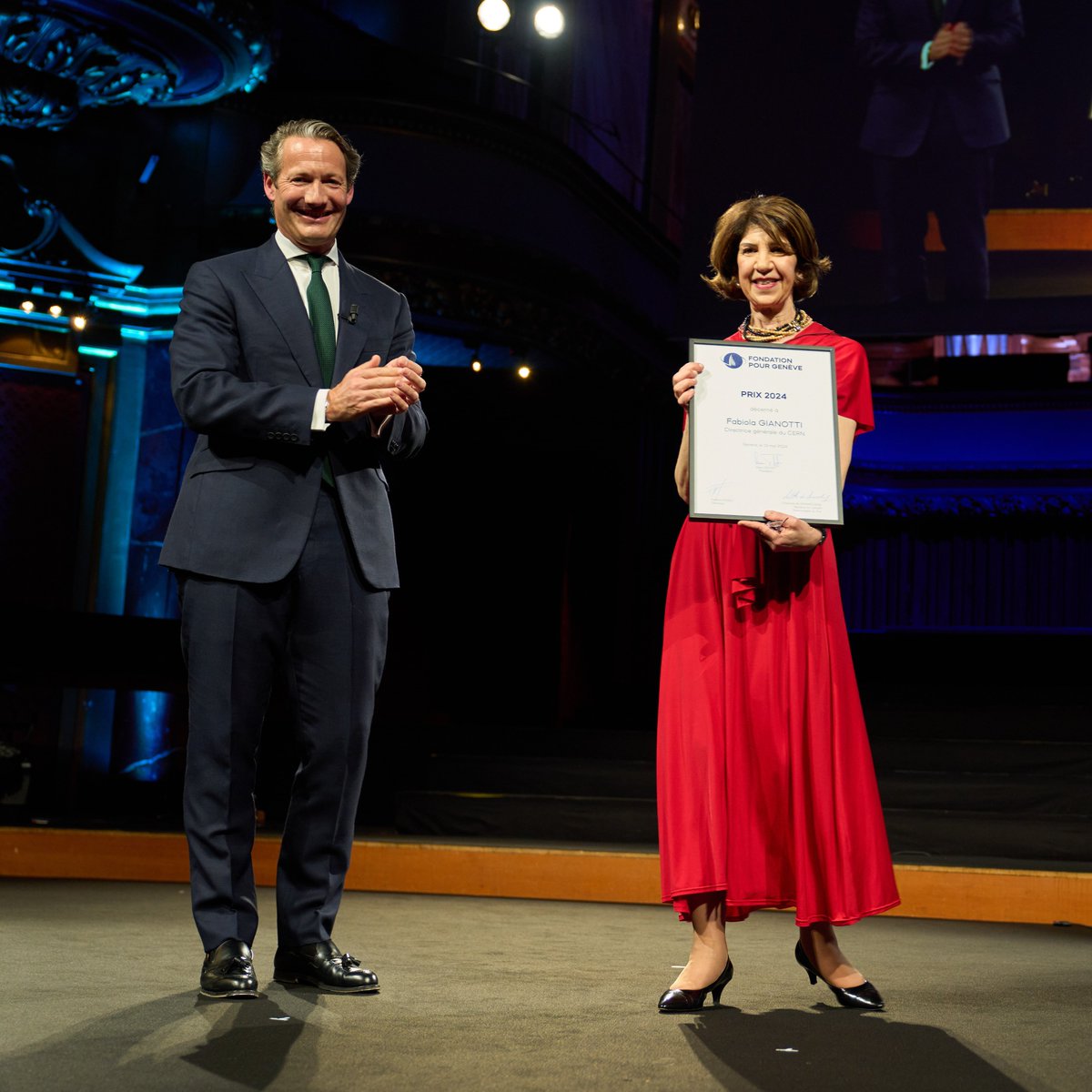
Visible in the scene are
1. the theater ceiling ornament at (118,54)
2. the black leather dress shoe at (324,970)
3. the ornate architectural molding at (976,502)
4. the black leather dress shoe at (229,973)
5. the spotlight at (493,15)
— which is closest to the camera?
the black leather dress shoe at (229,973)

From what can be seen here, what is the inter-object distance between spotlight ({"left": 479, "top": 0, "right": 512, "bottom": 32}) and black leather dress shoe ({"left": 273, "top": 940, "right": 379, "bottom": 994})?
5.90 metres

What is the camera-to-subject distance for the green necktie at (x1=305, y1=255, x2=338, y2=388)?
7.17 feet

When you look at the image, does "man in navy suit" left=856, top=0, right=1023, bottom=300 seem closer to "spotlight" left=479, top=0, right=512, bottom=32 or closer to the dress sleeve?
"spotlight" left=479, top=0, right=512, bottom=32

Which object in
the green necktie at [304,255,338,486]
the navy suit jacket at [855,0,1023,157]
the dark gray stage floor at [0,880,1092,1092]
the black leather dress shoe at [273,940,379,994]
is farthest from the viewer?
the navy suit jacket at [855,0,1023,157]

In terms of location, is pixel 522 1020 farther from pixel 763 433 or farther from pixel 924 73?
pixel 924 73

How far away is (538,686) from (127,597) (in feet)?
8.14

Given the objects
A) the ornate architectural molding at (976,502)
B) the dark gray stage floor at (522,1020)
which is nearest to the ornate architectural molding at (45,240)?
the dark gray stage floor at (522,1020)

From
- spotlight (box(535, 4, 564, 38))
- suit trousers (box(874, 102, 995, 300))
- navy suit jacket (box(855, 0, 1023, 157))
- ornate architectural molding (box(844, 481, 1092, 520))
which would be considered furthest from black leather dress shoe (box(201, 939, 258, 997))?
ornate architectural molding (box(844, 481, 1092, 520))

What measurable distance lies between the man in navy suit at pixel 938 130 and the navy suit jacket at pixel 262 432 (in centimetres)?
470

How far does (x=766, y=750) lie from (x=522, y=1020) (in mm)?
559

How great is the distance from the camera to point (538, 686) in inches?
317

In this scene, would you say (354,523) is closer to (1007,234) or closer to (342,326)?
(342,326)

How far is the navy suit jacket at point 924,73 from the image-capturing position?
629 cm

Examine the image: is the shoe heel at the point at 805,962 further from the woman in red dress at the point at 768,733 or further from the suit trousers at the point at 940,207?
the suit trousers at the point at 940,207
